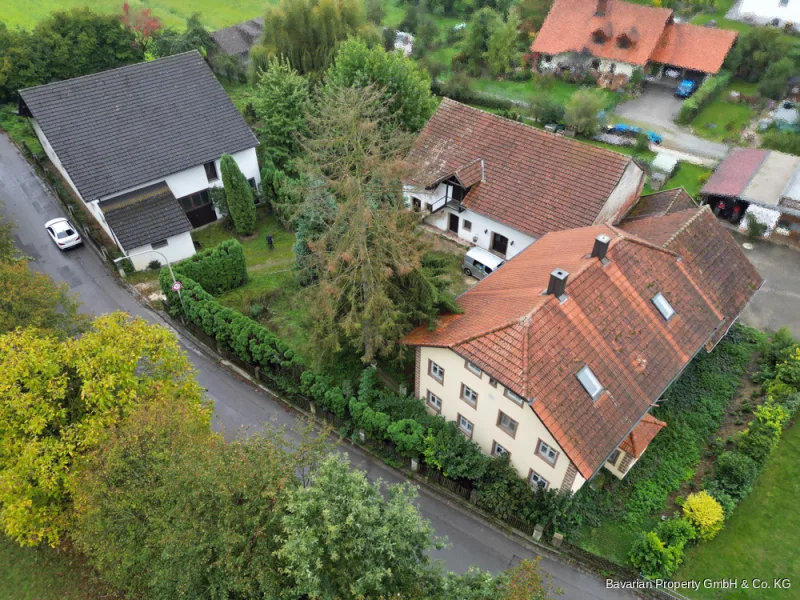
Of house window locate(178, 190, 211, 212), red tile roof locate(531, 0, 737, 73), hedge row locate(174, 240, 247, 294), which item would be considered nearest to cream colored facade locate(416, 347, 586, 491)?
hedge row locate(174, 240, 247, 294)

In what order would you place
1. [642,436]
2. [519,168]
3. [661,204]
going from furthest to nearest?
[519,168]
[661,204]
[642,436]

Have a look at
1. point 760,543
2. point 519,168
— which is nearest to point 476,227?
point 519,168

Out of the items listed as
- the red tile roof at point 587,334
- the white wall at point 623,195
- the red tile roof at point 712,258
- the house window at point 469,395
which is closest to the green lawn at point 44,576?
the house window at point 469,395

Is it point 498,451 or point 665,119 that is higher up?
point 498,451

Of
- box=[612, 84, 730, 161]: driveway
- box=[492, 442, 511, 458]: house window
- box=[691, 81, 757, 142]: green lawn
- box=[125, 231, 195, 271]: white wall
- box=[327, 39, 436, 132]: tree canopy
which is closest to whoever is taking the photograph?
box=[492, 442, 511, 458]: house window

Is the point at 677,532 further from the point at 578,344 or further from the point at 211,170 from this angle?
the point at 211,170

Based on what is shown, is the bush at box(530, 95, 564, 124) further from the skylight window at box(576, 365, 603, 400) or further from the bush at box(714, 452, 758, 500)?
the bush at box(714, 452, 758, 500)

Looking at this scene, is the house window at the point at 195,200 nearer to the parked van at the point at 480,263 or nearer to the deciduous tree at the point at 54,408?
the parked van at the point at 480,263
